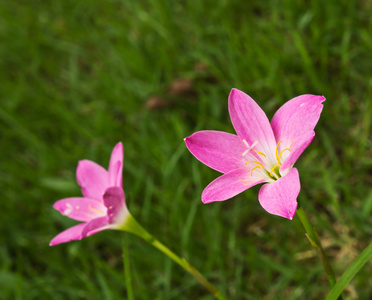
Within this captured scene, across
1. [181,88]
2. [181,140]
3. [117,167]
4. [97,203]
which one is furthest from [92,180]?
[181,88]

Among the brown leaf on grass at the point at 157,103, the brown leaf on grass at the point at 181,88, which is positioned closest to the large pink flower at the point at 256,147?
the brown leaf on grass at the point at 157,103

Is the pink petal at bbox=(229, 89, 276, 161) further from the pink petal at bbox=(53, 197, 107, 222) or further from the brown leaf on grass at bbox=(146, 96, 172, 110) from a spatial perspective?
the brown leaf on grass at bbox=(146, 96, 172, 110)

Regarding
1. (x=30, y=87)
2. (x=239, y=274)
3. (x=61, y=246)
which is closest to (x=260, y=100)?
(x=239, y=274)

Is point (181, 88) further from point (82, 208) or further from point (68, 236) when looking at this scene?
point (68, 236)

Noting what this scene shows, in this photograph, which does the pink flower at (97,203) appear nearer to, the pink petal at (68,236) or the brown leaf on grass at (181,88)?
the pink petal at (68,236)

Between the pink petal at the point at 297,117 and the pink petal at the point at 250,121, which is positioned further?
the pink petal at the point at 250,121

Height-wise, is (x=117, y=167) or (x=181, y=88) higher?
(x=181, y=88)
